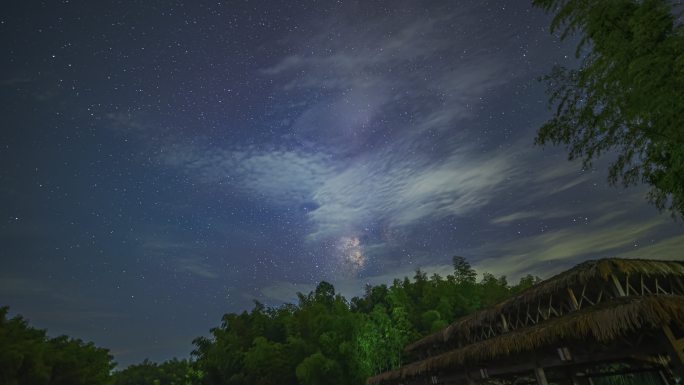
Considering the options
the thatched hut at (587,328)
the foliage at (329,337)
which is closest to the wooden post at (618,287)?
the thatched hut at (587,328)

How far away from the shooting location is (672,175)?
756cm

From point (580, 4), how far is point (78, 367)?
44.5 m

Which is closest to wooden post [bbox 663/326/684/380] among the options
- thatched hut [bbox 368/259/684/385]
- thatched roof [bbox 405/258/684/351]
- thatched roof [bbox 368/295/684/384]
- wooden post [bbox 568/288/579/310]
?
thatched hut [bbox 368/259/684/385]

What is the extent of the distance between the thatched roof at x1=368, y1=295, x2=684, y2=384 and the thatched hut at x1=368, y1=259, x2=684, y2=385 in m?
0.02

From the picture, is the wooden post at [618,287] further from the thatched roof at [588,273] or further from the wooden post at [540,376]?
the wooden post at [540,376]

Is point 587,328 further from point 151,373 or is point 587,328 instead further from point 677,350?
point 151,373

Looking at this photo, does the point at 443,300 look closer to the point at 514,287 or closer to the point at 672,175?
the point at 514,287

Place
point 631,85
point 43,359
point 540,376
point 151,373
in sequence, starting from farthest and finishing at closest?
point 151,373, point 43,359, point 540,376, point 631,85

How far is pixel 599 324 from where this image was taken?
7.70 metres

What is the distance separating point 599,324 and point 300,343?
66.1ft

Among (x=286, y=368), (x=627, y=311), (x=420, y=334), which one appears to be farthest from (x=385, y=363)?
(x=627, y=311)

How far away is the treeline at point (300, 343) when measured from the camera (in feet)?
72.3

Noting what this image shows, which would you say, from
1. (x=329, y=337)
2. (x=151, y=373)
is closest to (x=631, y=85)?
(x=329, y=337)

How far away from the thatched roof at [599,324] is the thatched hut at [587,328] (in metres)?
0.02
